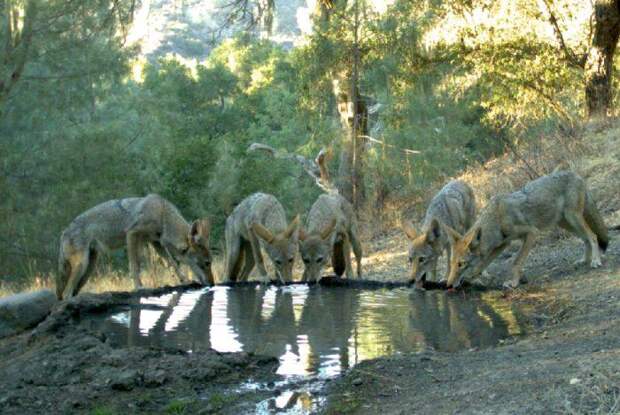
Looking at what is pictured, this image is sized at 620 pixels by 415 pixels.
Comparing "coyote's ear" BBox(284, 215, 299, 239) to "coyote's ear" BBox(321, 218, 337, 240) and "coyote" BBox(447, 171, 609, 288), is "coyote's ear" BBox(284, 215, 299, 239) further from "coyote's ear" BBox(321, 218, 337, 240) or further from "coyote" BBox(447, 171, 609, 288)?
"coyote" BBox(447, 171, 609, 288)

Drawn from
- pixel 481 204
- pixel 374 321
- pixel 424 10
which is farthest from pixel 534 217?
pixel 424 10

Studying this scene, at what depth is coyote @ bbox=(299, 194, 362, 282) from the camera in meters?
13.6

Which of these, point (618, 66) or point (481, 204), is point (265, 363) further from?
point (618, 66)

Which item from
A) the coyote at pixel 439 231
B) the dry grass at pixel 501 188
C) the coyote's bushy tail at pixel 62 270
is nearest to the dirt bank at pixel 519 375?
the coyote at pixel 439 231

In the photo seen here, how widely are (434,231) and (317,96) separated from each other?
13.1m

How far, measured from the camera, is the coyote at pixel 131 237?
1380 cm

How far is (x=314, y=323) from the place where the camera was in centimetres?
998

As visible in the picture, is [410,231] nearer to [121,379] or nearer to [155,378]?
[155,378]

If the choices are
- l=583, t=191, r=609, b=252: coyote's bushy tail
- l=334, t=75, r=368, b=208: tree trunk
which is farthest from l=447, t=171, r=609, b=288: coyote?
l=334, t=75, r=368, b=208: tree trunk

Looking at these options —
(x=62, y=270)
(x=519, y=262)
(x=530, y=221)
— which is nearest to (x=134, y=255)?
(x=62, y=270)

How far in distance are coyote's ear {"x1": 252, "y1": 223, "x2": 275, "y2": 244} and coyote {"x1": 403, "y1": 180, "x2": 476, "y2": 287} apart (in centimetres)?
217

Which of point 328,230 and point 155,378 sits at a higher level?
point 328,230

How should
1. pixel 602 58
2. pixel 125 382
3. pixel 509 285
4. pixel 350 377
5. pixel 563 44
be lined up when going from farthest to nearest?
pixel 563 44
pixel 602 58
pixel 509 285
pixel 350 377
pixel 125 382

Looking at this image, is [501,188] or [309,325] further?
[501,188]
